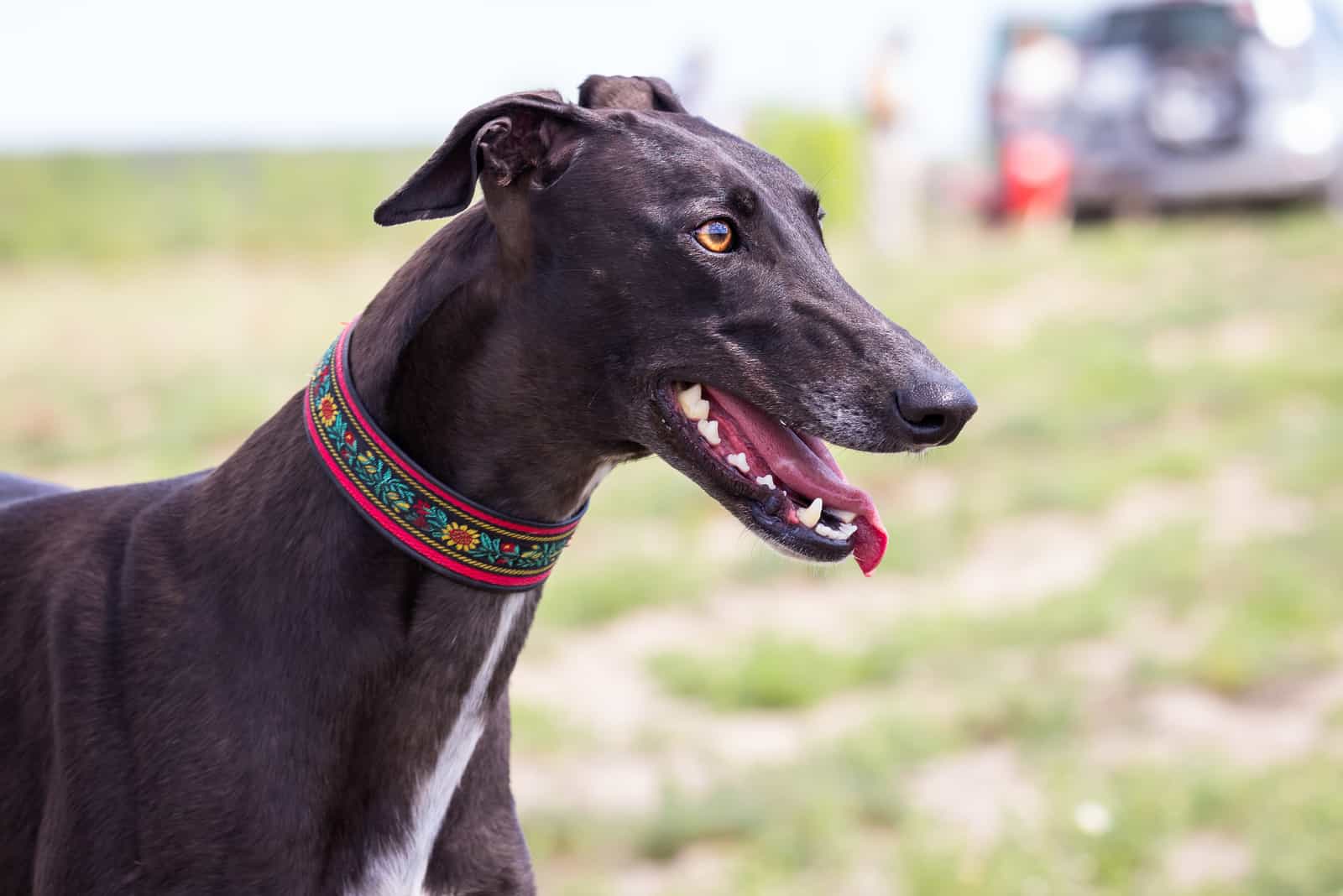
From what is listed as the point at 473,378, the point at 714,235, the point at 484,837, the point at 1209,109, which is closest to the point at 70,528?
the point at 473,378

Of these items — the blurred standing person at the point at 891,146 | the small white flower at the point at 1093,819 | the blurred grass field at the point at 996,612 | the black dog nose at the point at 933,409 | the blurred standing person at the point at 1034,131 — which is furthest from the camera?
the blurred standing person at the point at 1034,131

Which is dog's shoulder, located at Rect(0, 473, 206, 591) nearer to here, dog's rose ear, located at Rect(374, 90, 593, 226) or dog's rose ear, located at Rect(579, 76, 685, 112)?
dog's rose ear, located at Rect(374, 90, 593, 226)

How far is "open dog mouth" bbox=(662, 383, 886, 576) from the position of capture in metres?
2.30

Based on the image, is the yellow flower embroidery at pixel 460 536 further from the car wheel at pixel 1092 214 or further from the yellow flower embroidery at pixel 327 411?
the car wheel at pixel 1092 214

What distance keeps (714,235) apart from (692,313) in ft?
0.41

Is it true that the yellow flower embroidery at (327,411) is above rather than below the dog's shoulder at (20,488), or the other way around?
above

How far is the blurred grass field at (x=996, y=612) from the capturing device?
4395mm

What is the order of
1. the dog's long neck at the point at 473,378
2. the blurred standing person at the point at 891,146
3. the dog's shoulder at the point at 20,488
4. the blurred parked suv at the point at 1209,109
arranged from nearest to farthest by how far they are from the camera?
the dog's long neck at the point at 473,378 < the dog's shoulder at the point at 20,488 < the blurred parked suv at the point at 1209,109 < the blurred standing person at the point at 891,146

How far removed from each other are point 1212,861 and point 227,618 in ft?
10.2

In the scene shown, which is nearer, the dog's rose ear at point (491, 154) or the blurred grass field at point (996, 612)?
the dog's rose ear at point (491, 154)

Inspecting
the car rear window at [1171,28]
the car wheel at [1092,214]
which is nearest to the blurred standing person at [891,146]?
the car wheel at [1092,214]

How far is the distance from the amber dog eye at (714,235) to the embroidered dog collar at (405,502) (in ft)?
1.69

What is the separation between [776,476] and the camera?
2352 millimetres

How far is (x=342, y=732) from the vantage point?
2.26 meters
